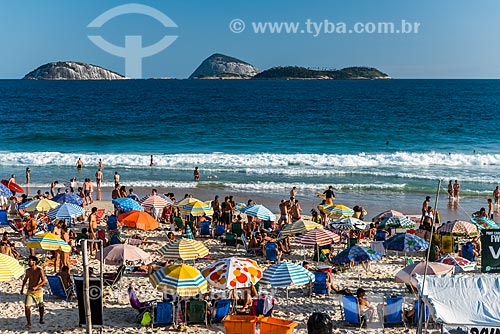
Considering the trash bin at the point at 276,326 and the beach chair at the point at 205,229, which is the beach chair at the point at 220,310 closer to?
the trash bin at the point at 276,326

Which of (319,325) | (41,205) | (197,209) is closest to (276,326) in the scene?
(319,325)

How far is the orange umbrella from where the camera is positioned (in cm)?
1638

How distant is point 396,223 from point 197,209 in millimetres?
5671

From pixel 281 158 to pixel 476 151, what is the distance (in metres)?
13.7

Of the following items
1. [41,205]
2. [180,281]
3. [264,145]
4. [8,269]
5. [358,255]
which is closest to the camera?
[180,281]

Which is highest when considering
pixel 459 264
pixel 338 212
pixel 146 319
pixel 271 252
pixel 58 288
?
pixel 338 212

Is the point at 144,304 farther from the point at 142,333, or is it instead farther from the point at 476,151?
the point at 476,151

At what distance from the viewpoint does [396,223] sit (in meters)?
17.2

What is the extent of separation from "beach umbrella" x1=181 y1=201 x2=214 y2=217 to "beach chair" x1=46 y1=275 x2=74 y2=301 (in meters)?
6.34

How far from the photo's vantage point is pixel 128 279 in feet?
44.3

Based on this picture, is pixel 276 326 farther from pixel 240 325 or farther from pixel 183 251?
pixel 183 251

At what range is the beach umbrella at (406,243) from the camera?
1466 cm

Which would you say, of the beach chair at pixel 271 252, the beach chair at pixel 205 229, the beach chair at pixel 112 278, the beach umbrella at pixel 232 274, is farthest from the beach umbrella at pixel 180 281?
the beach chair at pixel 205 229

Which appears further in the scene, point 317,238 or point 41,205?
point 41,205
